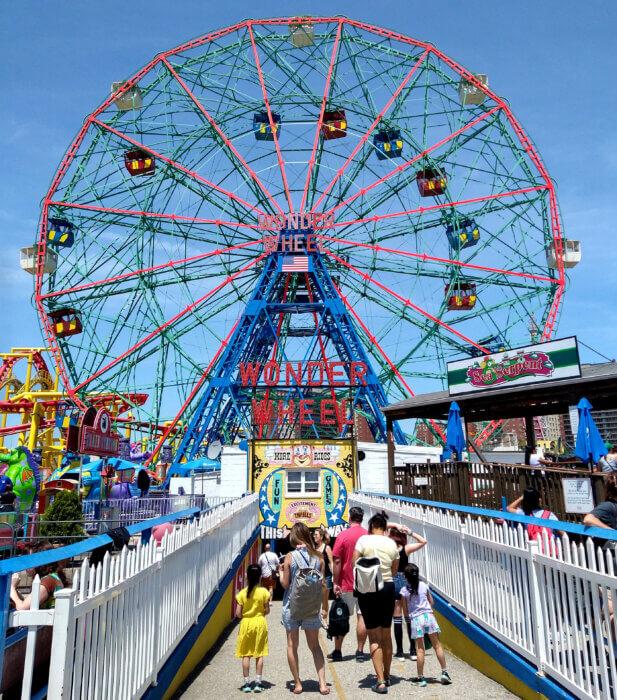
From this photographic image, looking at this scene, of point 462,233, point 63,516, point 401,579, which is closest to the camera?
point 401,579

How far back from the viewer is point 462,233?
2541 centimetres

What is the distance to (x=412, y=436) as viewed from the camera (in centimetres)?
2795

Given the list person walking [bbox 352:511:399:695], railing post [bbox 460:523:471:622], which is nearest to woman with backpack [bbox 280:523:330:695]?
person walking [bbox 352:511:399:695]

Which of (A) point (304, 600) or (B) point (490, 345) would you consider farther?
(B) point (490, 345)

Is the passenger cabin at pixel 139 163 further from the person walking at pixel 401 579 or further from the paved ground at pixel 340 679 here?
the person walking at pixel 401 579

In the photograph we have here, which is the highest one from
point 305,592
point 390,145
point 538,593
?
point 390,145

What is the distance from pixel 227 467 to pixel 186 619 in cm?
1268

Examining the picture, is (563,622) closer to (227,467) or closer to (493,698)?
(493,698)

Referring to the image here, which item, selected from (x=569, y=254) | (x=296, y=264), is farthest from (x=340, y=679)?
(x=569, y=254)

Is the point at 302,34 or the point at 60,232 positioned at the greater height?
the point at 302,34

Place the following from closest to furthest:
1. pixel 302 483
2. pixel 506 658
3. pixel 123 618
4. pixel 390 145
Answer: pixel 123 618
pixel 506 658
pixel 302 483
pixel 390 145

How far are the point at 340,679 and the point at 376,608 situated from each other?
37.8 inches

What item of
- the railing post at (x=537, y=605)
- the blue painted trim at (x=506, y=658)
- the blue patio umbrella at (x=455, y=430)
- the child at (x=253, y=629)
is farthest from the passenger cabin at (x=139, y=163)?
the railing post at (x=537, y=605)

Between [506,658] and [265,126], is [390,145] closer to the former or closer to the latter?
[265,126]
